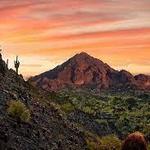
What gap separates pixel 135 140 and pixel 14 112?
51.1 feet

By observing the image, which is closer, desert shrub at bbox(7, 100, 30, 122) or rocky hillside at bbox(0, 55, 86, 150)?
rocky hillside at bbox(0, 55, 86, 150)

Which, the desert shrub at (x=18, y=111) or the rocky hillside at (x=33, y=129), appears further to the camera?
the desert shrub at (x=18, y=111)

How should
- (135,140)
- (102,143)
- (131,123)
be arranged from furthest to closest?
1. (131,123)
2. (102,143)
3. (135,140)

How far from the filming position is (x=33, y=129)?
26.2m

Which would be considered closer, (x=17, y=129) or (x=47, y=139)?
(x=17, y=129)

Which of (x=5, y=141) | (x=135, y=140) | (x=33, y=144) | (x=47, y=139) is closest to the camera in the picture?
(x=135, y=140)

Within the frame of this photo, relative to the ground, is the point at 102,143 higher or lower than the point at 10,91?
lower

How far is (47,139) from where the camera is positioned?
2669 cm

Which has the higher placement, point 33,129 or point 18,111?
point 18,111

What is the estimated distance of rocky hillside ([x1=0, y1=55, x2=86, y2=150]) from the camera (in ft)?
75.7

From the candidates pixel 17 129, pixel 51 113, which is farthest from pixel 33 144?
pixel 51 113

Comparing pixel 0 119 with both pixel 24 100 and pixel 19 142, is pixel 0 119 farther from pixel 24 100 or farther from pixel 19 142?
pixel 24 100

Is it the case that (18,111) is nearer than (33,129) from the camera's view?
Yes

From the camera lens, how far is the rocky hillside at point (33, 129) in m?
23.1
